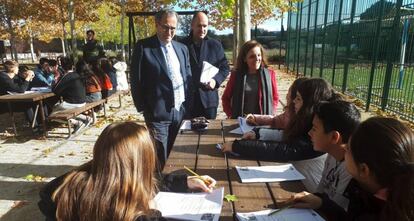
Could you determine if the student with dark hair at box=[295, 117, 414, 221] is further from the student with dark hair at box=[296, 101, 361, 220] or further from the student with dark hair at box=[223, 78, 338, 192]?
the student with dark hair at box=[223, 78, 338, 192]

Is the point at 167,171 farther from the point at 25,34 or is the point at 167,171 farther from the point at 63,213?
the point at 25,34

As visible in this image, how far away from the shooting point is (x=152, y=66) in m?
3.55

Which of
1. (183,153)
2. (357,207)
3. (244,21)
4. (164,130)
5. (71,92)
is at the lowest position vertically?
(71,92)

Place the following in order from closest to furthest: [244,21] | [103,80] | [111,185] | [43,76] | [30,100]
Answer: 1. [111,185]
2. [244,21]
3. [30,100]
4. [103,80]
5. [43,76]

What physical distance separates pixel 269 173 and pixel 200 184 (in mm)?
462

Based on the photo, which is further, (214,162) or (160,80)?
(160,80)

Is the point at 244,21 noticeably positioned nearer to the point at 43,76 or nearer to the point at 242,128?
the point at 242,128

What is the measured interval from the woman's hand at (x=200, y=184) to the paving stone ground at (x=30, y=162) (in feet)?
7.50

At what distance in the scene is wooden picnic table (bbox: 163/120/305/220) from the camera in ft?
5.97

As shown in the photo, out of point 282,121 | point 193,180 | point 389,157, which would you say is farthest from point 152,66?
point 389,157

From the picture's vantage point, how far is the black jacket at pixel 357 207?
1469mm

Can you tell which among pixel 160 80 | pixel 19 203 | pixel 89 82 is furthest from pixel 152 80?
pixel 89 82

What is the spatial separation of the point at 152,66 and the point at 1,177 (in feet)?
8.78

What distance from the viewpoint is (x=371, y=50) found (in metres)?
8.39
